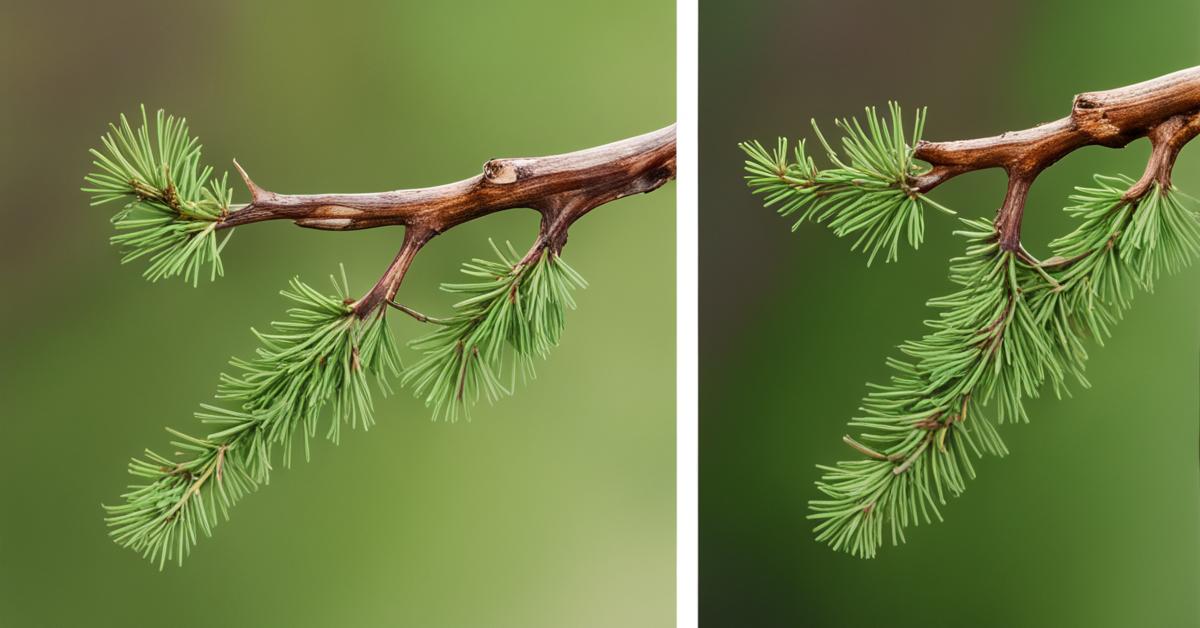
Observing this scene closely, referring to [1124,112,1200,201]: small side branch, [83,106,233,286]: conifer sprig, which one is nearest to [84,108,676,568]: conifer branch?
[83,106,233,286]: conifer sprig

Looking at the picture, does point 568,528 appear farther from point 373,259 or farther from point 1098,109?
point 1098,109

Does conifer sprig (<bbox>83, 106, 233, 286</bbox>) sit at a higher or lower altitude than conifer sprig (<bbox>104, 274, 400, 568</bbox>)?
higher

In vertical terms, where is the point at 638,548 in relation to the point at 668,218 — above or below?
below

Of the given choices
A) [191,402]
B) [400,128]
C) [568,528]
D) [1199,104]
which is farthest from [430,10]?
[1199,104]

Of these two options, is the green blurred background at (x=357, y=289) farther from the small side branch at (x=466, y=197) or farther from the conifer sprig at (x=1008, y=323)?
the conifer sprig at (x=1008, y=323)

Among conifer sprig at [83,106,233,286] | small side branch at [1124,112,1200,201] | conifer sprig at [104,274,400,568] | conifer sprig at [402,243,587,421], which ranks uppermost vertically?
small side branch at [1124,112,1200,201]

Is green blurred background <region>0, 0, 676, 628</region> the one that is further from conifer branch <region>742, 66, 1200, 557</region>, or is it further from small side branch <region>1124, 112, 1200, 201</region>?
small side branch <region>1124, 112, 1200, 201</region>

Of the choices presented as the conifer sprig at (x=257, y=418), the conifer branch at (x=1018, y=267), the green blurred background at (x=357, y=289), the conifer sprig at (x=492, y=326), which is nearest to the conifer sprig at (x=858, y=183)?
the conifer branch at (x=1018, y=267)
